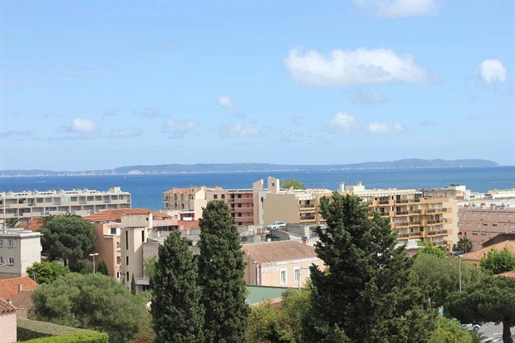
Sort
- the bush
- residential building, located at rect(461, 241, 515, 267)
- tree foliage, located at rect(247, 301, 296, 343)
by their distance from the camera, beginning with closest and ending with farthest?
the bush, tree foliage, located at rect(247, 301, 296, 343), residential building, located at rect(461, 241, 515, 267)

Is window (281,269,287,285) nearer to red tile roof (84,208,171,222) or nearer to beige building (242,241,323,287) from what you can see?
beige building (242,241,323,287)

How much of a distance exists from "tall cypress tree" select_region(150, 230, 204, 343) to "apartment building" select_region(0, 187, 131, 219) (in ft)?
413

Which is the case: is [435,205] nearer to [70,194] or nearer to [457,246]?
[457,246]

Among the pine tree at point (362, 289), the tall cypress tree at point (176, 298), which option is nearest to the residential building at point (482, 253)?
the tall cypress tree at point (176, 298)

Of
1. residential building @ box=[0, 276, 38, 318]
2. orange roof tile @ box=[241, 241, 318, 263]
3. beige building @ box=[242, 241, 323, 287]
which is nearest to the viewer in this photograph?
residential building @ box=[0, 276, 38, 318]

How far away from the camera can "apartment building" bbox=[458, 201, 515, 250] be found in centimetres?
10769

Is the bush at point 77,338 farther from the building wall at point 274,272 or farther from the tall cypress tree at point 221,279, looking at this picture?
the building wall at point 274,272

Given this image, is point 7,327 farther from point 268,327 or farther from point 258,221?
point 258,221

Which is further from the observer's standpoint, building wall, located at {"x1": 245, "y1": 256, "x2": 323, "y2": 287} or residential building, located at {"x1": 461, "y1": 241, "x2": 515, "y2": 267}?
residential building, located at {"x1": 461, "y1": 241, "x2": 515, "y2": 267}

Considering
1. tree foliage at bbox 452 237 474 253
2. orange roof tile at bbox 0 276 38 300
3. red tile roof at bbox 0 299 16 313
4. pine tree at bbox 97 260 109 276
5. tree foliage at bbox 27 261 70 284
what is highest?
red tile roof at bbox 0 299 16 313

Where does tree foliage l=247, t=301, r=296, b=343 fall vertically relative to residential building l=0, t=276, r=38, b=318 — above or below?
above

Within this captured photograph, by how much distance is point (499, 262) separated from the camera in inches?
2640

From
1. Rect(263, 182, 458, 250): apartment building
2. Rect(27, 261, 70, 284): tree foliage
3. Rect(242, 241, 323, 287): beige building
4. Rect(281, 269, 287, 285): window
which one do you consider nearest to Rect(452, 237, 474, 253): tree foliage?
Rect(263, 182, 458, 250): apartment building

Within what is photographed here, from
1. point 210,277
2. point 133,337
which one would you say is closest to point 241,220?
point 133,337
